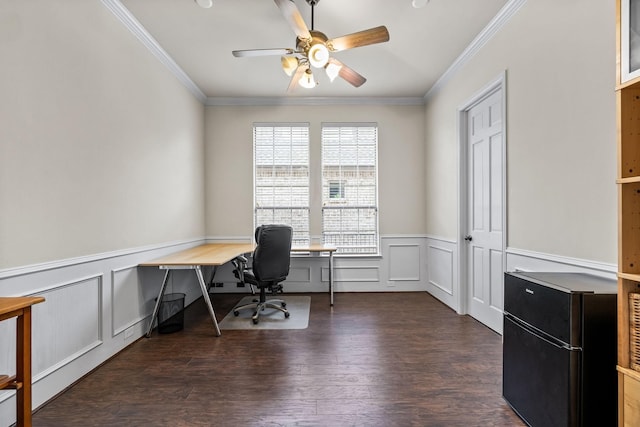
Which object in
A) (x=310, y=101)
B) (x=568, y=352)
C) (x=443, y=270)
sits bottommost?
(x=443, y=270)

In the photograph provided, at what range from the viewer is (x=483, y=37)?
10.3ft

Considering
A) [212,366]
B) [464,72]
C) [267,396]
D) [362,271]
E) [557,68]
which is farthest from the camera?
[362,271]

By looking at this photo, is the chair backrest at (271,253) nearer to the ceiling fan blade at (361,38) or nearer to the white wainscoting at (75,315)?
the white wainscoting at (75,315)

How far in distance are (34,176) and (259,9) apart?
2.08 meters

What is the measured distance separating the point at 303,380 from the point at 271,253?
4.98 feet

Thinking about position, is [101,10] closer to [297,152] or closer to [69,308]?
[69,308]

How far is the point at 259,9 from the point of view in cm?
276

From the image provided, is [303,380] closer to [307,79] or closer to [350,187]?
[307,79]

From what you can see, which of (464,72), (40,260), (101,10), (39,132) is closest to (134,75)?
(101,10)

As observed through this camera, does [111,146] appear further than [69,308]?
Yes

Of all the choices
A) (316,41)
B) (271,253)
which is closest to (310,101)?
(316,41)

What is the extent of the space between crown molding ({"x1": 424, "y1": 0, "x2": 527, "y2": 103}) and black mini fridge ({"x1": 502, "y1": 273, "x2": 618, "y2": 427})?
225cm

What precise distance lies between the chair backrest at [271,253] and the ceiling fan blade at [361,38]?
1884 millimetres

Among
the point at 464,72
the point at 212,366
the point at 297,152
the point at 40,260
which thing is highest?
the point at 464,72
